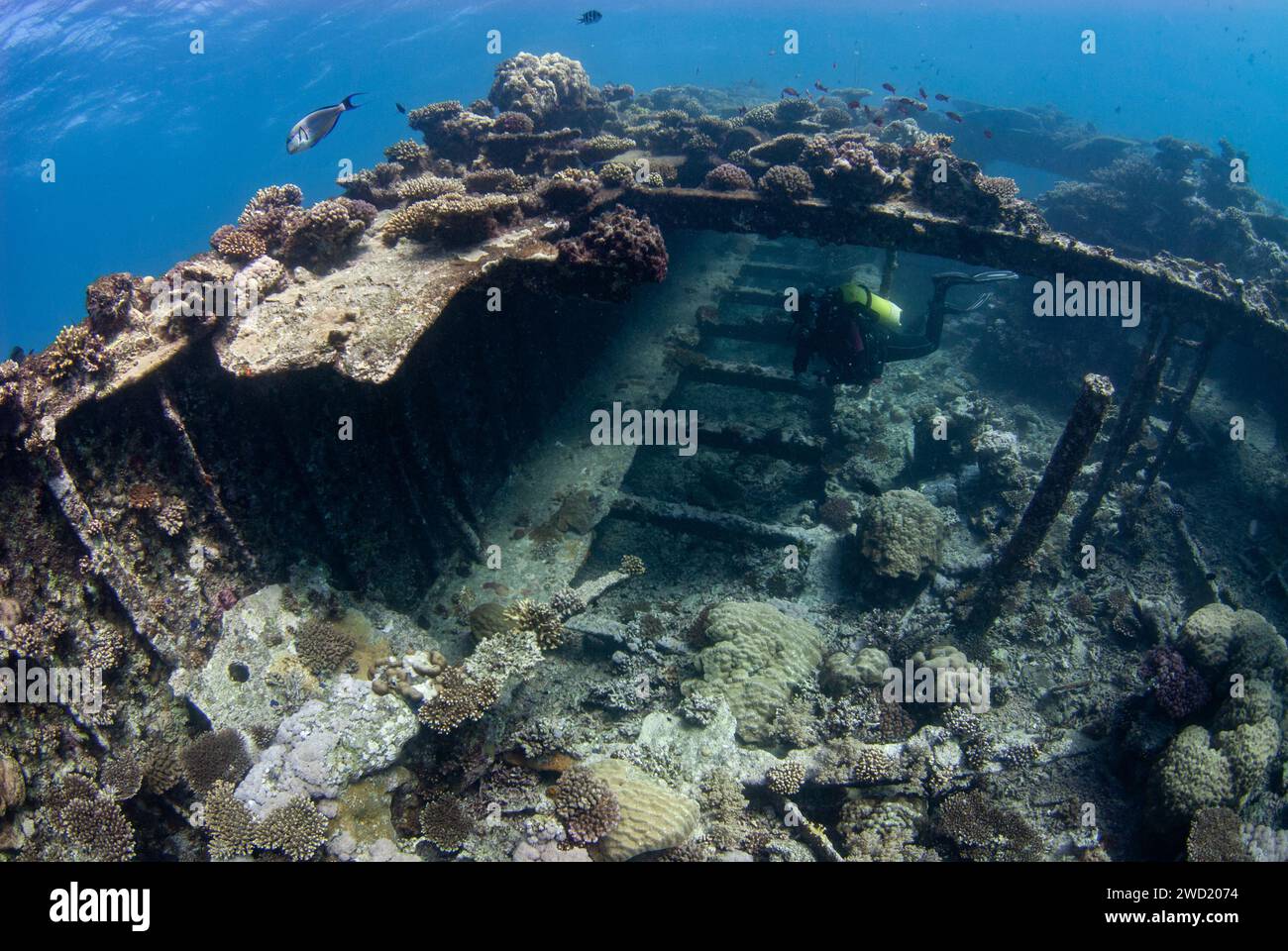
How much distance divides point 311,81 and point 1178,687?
91.0m

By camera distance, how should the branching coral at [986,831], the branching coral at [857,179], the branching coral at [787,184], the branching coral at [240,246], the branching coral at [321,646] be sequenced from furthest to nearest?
the branching coral at [787,184] < the branching coral at [857,179] < the branching coral at [240,246] < the branching coral at [321,646] < the branching coral at [986,831]

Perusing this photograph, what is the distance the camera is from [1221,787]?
5484 millimetres

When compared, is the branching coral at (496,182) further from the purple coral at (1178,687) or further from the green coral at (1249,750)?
the green coral at (1249,750)

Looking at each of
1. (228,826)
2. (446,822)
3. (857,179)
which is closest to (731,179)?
(857,179)

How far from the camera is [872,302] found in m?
9.35

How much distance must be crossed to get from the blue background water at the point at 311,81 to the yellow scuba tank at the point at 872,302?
3883cm

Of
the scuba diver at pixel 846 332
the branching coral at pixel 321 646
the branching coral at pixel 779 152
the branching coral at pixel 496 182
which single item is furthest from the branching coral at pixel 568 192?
the branching coral at pixel 321 646

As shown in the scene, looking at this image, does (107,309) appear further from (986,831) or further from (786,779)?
(986,831)

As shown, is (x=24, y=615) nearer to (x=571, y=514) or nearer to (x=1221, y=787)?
(x=571, y=514)

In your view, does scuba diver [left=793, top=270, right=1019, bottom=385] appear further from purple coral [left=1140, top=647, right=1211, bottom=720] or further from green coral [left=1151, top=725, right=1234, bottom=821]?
green coral [left=1151, top=725, right=1234, bottom=821]

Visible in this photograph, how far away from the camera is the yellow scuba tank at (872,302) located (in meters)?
9.10

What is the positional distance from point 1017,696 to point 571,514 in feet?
19.4

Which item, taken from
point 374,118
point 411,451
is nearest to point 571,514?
point 411,451

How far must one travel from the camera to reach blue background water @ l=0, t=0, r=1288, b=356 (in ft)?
148
